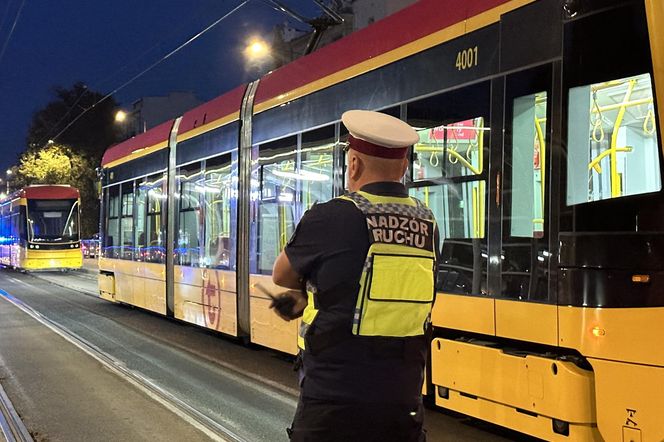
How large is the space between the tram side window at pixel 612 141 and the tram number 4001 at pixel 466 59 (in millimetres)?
997

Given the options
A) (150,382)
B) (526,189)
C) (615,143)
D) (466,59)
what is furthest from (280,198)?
(615,143)

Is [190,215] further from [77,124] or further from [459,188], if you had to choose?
[77,124]

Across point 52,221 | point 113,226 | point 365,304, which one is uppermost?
point 52,221

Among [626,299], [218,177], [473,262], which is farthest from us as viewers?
[218,177]

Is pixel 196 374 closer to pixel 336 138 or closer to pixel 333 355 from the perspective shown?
pixel 336 138

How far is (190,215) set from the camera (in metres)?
10.7

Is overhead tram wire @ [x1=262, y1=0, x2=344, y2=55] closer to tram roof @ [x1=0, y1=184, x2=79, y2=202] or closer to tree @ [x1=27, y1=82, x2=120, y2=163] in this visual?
tram roof @ [x1=0, y1=184, x2=79, y2=202]

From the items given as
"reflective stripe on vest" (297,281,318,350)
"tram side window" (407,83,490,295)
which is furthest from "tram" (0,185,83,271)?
"reflective stripe on vest" (297,281,318,350)

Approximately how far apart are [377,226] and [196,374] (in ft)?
20.6

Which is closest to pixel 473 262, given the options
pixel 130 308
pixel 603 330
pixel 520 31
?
pixel 603 330

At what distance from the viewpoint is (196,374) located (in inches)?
311

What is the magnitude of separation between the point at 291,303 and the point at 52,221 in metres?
27.2

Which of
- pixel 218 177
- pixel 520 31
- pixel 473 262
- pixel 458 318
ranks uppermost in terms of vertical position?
pixel 520 31

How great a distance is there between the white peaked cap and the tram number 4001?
10.2 ft
